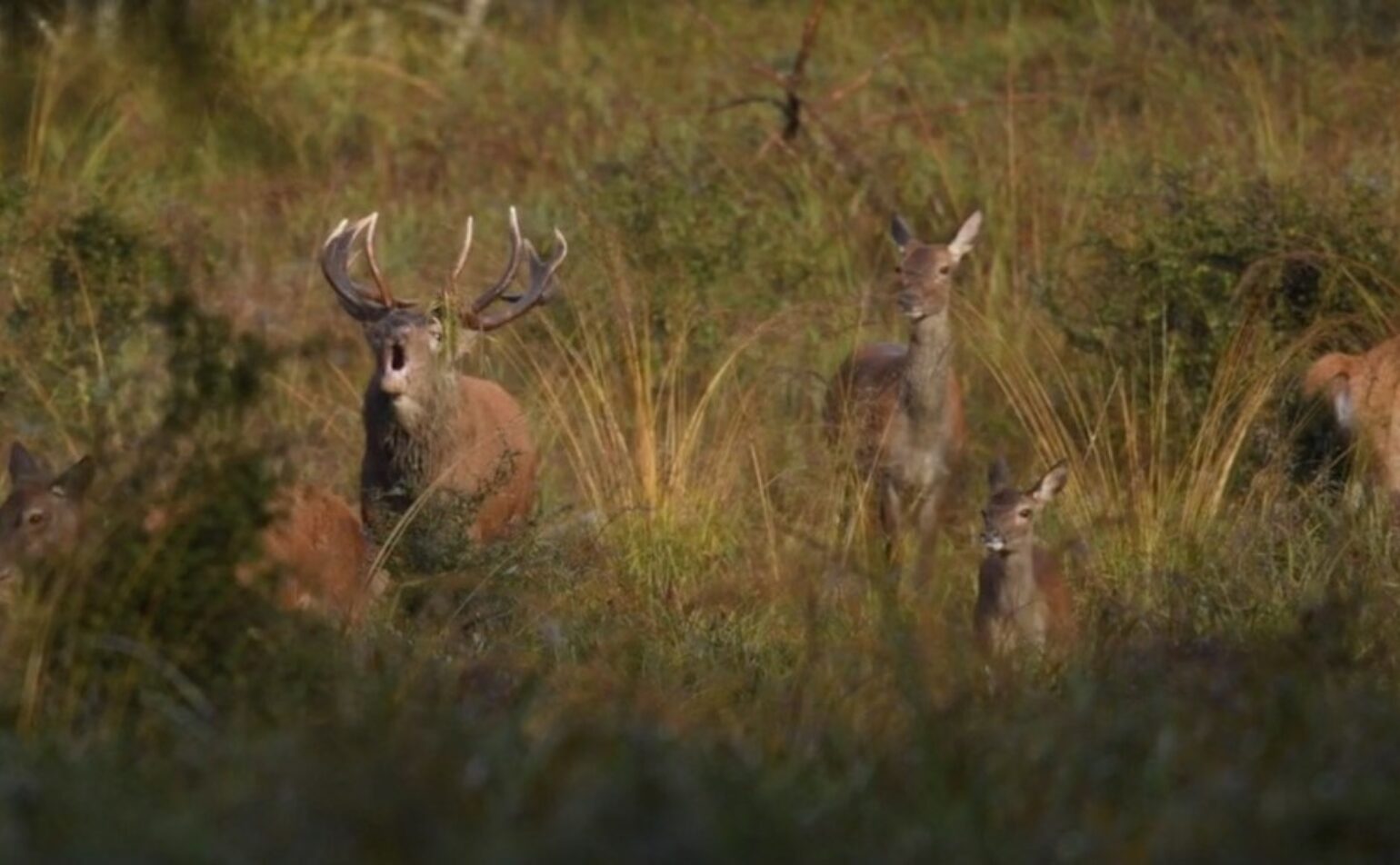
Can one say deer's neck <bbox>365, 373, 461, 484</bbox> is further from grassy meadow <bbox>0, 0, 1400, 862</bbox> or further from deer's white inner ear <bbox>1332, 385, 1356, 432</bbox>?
deer's white inner ear <bbox>1332, 385, 1356, 432</bbox>

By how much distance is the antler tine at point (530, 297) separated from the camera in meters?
10.3

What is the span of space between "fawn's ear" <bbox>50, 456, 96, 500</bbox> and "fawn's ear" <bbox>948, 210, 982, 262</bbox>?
4492 millimetres

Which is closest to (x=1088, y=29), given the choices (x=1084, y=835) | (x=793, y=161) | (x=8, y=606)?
(x=793, y=161)

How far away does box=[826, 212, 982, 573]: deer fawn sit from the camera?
38.1ft

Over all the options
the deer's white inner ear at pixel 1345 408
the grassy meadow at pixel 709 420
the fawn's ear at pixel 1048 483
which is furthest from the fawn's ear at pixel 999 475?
the deer's white inner ear at pixel 1345 408

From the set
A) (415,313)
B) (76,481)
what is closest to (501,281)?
(415,313)

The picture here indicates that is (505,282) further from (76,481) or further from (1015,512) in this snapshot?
(76,481)

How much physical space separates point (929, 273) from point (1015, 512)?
2.77 m

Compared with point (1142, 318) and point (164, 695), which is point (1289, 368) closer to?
point (1142, 318)

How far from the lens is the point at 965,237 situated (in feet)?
39.2

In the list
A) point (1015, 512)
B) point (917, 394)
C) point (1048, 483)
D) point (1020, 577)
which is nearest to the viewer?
point (1020, 577)

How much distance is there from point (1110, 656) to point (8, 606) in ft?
8.86

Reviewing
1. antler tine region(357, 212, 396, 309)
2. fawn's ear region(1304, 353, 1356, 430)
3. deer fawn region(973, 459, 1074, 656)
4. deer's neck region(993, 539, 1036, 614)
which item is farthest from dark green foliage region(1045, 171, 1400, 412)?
antler tine region(357, 212, 396, 309)

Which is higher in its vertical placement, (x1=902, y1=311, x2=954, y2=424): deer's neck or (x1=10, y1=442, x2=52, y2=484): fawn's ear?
(x1=10, y1=442, x2=52, y2=484): fawn's ear
